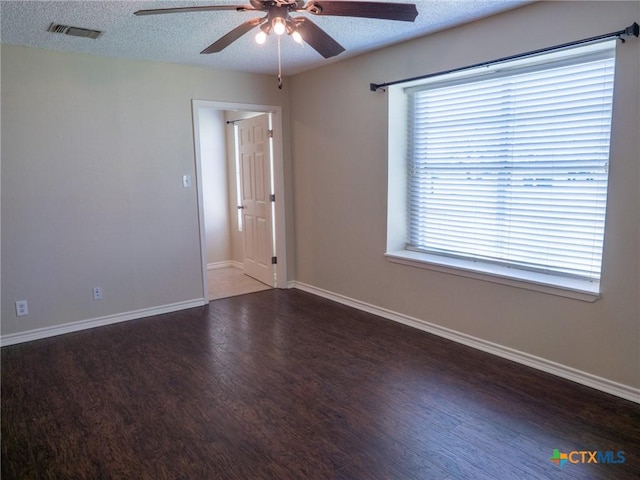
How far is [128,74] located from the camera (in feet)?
12.7

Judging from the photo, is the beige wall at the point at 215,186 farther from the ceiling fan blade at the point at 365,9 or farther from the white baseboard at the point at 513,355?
the ceiling fan blade at the point at 365,9

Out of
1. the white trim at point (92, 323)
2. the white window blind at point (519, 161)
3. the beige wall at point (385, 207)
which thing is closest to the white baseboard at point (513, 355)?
the beige wall at point (385, 207)

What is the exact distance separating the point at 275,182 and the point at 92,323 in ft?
7.58

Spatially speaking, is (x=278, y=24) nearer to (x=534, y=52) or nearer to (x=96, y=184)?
(x=534, y=52)

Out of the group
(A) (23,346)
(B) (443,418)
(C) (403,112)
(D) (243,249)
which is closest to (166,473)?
(B) (443,418)

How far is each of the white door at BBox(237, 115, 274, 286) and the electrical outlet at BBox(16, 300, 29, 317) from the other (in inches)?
95.7

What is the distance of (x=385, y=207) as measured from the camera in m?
3.90

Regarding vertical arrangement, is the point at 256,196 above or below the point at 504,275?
above

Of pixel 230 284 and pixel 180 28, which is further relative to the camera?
pixel 230 284

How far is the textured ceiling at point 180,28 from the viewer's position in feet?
8.80

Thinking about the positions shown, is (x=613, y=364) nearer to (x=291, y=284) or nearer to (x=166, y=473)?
(x=166, y=473)

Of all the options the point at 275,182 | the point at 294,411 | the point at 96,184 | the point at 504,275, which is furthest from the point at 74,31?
the point at 504,275

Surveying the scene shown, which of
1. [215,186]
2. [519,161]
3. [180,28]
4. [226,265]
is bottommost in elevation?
[226,265]

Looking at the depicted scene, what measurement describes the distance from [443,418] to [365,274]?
1.95 m
